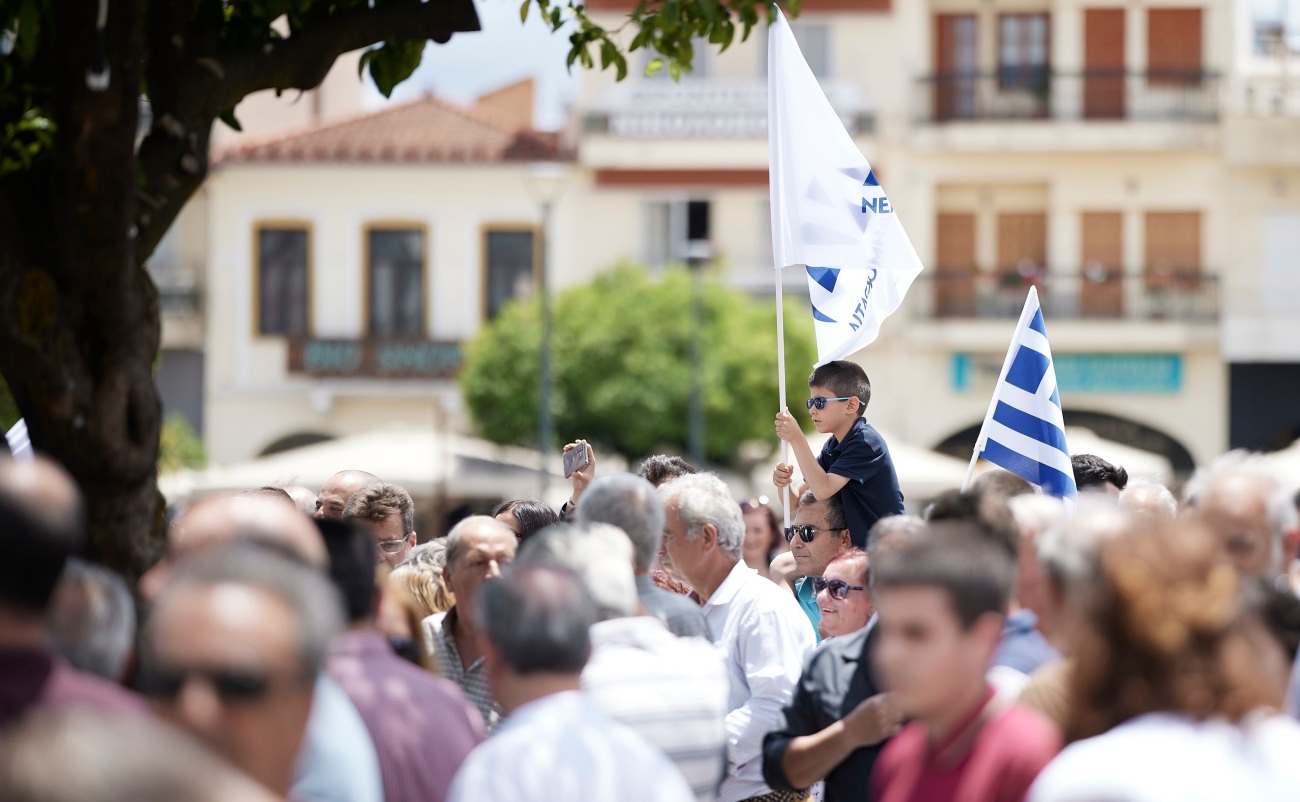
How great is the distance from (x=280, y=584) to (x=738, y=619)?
2.68 m

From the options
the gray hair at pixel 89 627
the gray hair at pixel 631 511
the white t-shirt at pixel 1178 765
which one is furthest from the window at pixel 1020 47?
the white t-shirt at pixel 1178 765

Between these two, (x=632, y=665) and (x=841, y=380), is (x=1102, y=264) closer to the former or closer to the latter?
(x=841, y=380)

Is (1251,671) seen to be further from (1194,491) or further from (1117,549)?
(1194,491)

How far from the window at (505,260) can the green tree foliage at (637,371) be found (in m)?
3.57

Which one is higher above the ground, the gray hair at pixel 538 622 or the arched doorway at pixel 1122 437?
the gray hair at pixel 538 622

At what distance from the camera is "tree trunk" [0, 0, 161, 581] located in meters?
5.62

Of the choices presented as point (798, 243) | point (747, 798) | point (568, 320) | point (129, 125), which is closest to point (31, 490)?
point (129, 125)

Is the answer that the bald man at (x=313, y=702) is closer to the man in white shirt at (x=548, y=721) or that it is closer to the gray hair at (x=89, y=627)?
the gray hair at (x=89, y=627)

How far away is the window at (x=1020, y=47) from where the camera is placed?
31.0 metres

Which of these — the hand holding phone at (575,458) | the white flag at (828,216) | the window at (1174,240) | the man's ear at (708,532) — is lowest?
the man's ear at (708,532)

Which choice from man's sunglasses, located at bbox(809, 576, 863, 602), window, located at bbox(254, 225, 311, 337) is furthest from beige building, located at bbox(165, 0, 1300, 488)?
man's sunglasses, located at bbox(809, 576, 863, 602)

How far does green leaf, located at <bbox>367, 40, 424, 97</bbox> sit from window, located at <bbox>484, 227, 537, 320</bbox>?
25.5 m

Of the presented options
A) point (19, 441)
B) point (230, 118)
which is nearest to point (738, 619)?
point (230, 118)

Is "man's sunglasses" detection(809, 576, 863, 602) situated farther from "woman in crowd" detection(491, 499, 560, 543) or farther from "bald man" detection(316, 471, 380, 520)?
"bald man" detection(316, 471, 380, 520)
